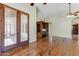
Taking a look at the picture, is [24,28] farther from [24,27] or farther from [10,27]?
[10,27]

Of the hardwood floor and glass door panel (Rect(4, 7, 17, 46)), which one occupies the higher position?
glass door panel (Rect(4, 7, 17, 46))

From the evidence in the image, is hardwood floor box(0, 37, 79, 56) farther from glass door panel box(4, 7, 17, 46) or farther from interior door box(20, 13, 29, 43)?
interior door box(20, 13, 29, 43)

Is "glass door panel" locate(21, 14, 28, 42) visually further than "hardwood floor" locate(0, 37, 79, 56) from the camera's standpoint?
Yes

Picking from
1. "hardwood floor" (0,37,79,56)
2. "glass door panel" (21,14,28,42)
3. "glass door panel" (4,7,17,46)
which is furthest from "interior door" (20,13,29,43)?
"glass door panel" (4,7,17,46)

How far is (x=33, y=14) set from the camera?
9156mm

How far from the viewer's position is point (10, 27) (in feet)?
20.2

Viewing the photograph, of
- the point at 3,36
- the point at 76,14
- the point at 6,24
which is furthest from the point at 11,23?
the point at 76,14

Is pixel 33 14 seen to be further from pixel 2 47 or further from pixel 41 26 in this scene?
pixel 2 47

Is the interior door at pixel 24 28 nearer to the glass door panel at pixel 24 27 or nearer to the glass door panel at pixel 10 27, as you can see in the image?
the glass door panel at pixel 24 27

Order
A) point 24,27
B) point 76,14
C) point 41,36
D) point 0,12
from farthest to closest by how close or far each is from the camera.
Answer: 1. point 41,36
2. point 76,14
3. point 24,27
4. point 0,12

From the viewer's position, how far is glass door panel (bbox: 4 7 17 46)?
578 centimetres

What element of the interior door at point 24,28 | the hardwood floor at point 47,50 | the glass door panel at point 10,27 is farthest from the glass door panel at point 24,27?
the glass door panel at point 10,27

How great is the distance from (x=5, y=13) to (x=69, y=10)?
3798 mm

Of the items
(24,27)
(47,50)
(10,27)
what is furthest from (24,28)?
(47,50)
